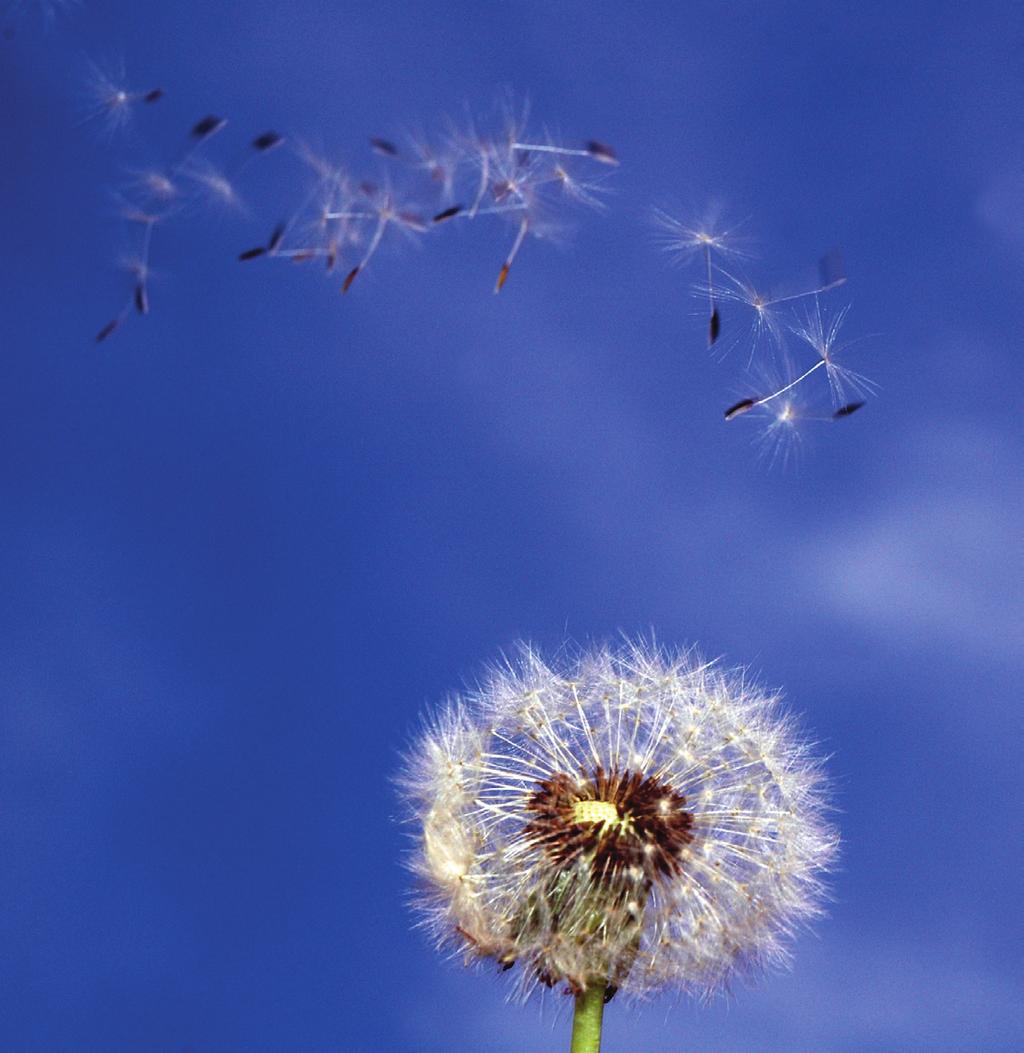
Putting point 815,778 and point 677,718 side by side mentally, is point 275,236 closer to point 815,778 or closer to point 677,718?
point 677,718

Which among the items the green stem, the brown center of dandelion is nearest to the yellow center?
the brown center of dandelion

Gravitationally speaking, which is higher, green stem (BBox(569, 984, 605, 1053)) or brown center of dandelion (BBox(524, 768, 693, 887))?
brown center of dandelion (BBox(524, 768, 693, 887))

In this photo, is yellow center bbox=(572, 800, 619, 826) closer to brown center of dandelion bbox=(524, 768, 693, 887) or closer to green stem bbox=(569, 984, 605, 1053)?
brown center of dandelion bbox=(524, 768, 693, 887)

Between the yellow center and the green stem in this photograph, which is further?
the yellow center

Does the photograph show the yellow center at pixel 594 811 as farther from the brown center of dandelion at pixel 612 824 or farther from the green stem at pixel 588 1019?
the green stem at pixel 588 1019

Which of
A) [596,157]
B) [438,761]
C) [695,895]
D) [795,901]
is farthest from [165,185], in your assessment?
[795,901]

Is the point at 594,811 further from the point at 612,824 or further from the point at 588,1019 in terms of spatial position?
the point at 588,1019

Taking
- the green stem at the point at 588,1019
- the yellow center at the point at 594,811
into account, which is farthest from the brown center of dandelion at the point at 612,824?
the green stem at the point at 588,1019
